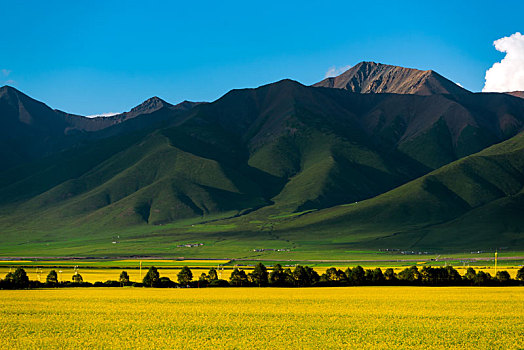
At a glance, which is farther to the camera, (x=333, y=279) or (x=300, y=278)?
(x=333, y=279)

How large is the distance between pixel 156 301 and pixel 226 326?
28814 mm

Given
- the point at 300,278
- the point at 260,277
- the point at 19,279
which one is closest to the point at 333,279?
the point at 300,278

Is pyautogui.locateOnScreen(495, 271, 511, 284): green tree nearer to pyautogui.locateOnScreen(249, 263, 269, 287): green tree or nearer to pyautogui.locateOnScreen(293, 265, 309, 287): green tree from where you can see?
pyautogui.locateOnScreen(293, 265, 309, 287): green tree

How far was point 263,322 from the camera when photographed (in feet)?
178

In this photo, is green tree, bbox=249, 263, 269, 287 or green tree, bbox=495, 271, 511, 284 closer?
green tree, bbox=495, 271, 511, 284

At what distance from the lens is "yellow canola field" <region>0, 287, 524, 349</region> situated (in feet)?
140

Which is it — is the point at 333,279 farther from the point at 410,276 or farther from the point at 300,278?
the point at 410,276

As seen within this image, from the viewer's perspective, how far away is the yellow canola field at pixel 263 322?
4266 cm

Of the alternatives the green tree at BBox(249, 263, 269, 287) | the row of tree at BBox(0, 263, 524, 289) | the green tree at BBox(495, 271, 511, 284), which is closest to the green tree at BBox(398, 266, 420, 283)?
the row of tree at BBox(0, 263, 524, 289)

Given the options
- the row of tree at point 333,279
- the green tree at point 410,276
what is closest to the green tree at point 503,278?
the row of tree at point 333,279

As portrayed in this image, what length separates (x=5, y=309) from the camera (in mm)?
65375

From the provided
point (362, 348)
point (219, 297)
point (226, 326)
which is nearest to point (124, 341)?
point (226, 326)

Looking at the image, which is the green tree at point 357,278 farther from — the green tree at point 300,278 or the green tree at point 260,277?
the green tree at point 260,277

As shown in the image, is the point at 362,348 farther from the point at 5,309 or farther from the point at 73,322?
the point at 5,309
